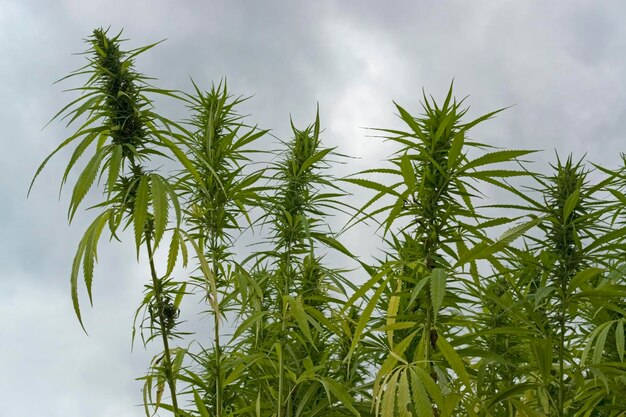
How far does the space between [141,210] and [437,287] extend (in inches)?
38.8

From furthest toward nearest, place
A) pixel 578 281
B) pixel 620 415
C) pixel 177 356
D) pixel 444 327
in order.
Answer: pixel 177 356, pixel 444 327, pixel 620 415, pixel 578 281

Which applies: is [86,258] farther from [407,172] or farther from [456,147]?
[456,147]

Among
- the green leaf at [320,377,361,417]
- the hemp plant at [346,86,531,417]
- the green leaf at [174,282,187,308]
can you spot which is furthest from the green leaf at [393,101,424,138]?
the green leaf at [174,282,187,308]

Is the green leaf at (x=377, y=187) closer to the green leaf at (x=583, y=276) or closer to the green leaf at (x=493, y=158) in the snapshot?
the green leaf at (x=493, y=158)

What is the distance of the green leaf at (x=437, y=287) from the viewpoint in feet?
6.94

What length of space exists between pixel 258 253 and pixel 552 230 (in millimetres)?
1312

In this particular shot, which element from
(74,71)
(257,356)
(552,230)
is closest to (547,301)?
(552,230)

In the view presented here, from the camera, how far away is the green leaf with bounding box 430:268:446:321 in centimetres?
212

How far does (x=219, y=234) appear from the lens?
3381 millimetres

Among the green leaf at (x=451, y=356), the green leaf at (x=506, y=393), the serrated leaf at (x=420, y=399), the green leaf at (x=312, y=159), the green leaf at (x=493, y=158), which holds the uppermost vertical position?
the green leaf at (x=312, y=159)

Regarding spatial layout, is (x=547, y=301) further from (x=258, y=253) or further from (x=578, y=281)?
(x=258, y=253)

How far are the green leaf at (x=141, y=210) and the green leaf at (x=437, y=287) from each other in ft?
3.02

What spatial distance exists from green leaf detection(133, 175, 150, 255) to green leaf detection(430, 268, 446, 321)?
921 mm

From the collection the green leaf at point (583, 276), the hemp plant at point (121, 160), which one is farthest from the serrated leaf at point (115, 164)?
the green leaf at point (583, 276)
